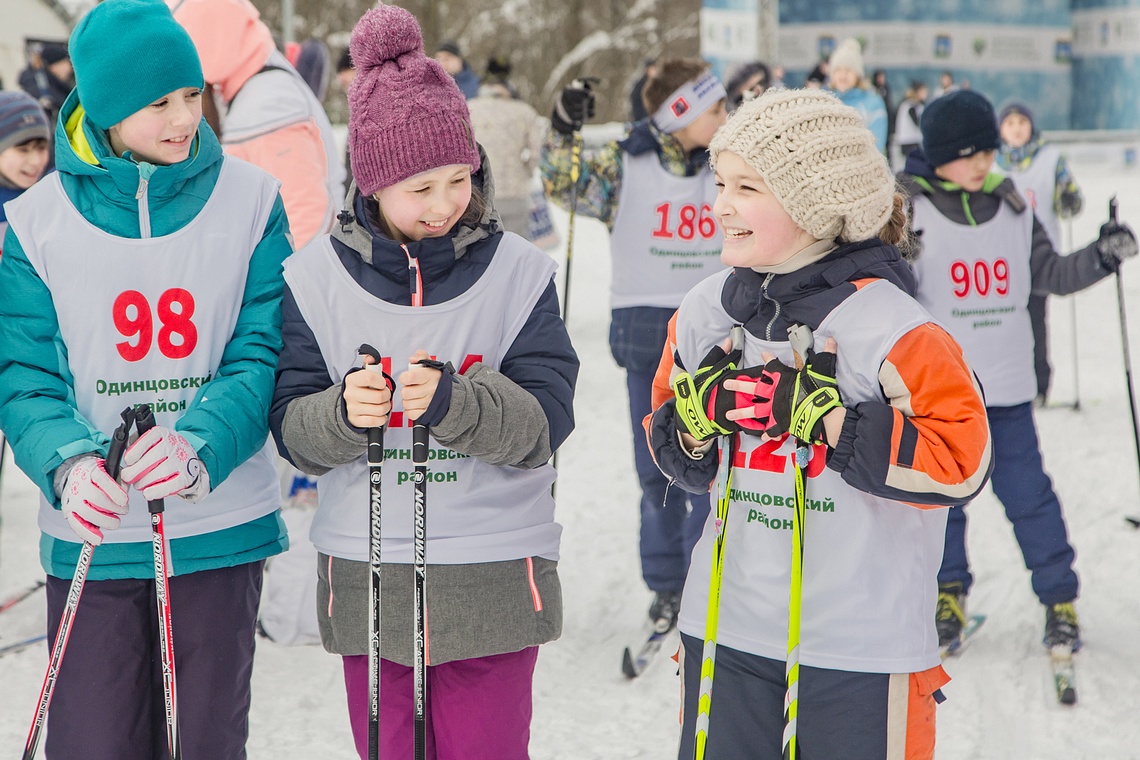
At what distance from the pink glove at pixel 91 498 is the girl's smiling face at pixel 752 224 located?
3.89 feet

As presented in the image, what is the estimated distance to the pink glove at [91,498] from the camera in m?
2.17

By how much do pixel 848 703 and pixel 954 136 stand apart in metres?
2.54

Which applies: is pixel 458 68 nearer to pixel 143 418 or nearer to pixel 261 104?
pixel 261 104

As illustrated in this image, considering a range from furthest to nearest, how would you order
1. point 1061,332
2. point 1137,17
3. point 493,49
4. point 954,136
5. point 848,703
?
1. point 493,49
2. point 1137,17
3. point 1061,332
4. point 954,136
5. point 848,703

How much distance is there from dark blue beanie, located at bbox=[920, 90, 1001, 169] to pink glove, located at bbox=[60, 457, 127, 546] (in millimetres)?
3022

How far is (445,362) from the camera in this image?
223 centimetres

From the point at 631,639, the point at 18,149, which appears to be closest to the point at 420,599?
the point at 631,639

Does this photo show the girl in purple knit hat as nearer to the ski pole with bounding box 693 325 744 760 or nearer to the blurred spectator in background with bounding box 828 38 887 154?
the ski pole with bounding box 693 325 744 760

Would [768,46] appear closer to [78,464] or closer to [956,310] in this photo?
[956,310]

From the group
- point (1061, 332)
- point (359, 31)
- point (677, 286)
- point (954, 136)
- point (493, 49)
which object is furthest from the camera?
point (493, 49)

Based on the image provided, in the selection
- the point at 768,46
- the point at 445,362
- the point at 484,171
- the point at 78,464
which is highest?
the point at 768,46

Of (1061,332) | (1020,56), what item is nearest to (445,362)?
(1061,332)

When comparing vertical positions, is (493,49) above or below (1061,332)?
above

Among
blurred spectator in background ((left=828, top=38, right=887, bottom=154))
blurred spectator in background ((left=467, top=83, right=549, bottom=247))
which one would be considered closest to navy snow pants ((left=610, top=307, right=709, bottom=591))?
blurred spectator in background ((left=467, top=83, right=549, bottom=247))
